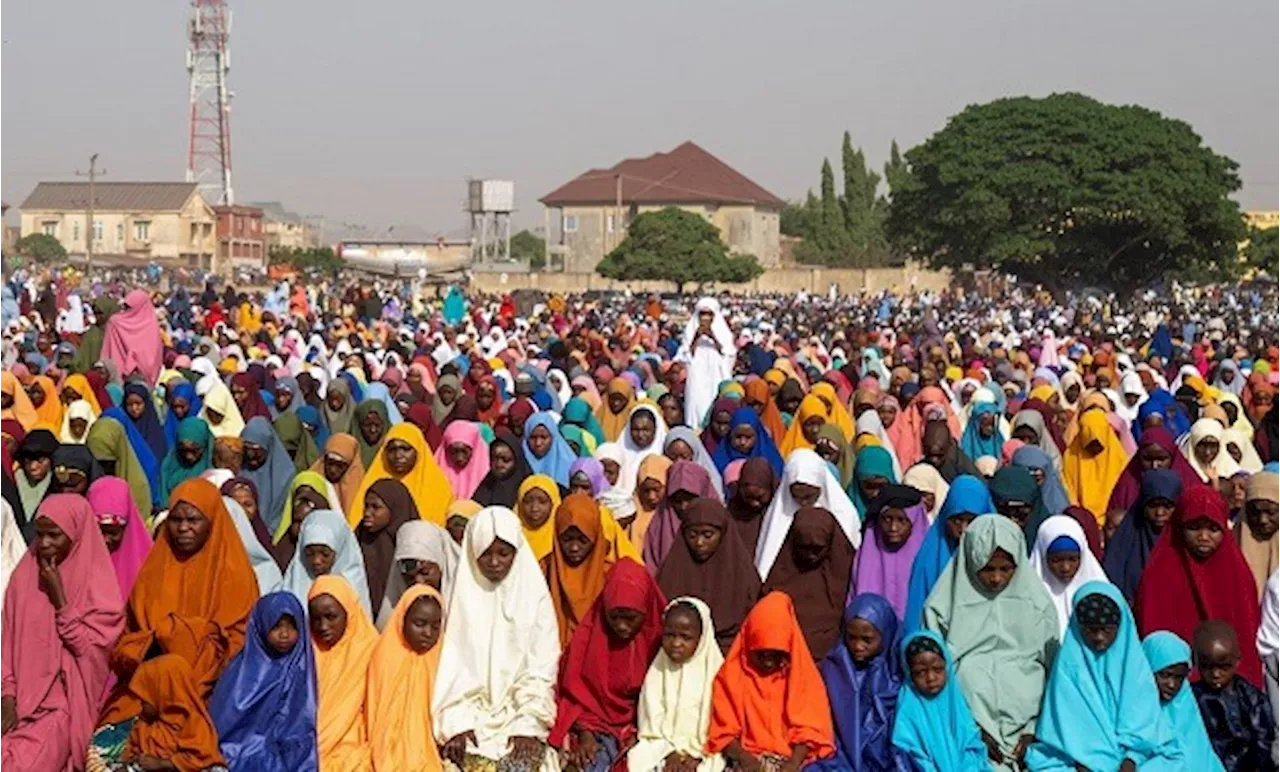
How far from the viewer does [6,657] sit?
6324mm

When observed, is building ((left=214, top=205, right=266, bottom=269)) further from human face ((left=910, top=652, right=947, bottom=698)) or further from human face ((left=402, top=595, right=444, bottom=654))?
human face ((left=910, top=652, right=947, bottom=698))

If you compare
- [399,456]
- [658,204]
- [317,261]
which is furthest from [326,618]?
[658,204]

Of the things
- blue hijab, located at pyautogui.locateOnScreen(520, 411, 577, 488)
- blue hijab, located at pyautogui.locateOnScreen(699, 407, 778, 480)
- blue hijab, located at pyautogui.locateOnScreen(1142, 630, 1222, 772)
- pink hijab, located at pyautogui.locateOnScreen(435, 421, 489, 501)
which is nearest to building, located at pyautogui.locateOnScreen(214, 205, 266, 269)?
blue hijab, located at pyautogui.locateOnScreen(699, 407, 778, 480)

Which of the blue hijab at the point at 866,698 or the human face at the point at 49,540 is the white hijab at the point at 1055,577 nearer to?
the blue hijab at the point at 866,698

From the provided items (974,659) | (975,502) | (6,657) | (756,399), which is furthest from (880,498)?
(756,399)

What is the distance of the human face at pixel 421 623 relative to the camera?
6.32m

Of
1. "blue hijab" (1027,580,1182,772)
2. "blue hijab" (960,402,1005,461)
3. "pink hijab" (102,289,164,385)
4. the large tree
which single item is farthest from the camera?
the large tree

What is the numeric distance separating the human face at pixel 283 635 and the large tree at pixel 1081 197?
43.2 m

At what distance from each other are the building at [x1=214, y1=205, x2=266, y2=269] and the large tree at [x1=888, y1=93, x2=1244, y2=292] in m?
42.7

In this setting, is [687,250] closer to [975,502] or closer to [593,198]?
[593,198]

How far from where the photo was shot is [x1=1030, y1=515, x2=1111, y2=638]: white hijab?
6719 millimetres

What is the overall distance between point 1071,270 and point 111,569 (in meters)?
45.0

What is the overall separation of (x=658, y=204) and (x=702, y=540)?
269ft

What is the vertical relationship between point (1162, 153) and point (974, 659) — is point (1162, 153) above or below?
above
